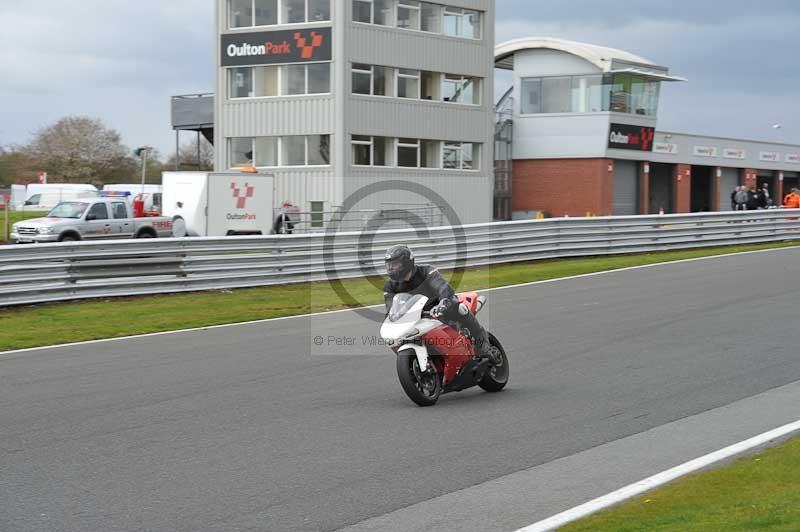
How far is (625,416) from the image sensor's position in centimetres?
930

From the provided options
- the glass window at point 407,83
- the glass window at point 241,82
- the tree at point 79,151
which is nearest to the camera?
the glass window at point 407,83

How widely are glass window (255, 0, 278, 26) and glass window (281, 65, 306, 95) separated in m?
2.19

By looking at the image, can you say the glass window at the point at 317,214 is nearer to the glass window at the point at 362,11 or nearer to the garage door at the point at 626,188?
the glass window at the point at 362,11

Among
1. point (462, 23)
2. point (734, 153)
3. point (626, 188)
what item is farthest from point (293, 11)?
point (734, 153)

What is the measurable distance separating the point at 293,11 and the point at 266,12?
1396mm

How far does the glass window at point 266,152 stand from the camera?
47.3 metres

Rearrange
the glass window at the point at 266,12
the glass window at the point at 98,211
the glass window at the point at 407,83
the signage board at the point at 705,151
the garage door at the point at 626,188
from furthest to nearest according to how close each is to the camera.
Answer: the signage board at the point at 705,151 < the garage door at the point at 626,188 < the glass window at the point at 407,83 < the glass window at the point at 266,12 < the glass window at the point at 98,211

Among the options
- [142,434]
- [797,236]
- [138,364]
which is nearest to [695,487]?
[142,434]

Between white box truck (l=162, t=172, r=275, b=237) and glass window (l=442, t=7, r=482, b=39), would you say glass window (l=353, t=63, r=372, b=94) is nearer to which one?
glass window (l=442, t=7, r=482, b=39)

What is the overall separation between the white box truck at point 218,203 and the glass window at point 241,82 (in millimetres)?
9384

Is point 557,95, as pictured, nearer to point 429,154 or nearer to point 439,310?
point 429,154

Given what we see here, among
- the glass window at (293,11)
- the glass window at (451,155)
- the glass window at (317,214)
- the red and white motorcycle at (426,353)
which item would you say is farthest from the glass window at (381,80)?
the red and white motorcycle at (426,353)

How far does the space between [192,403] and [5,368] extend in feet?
12.1

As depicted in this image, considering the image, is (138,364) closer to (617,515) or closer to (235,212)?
(617,515)
